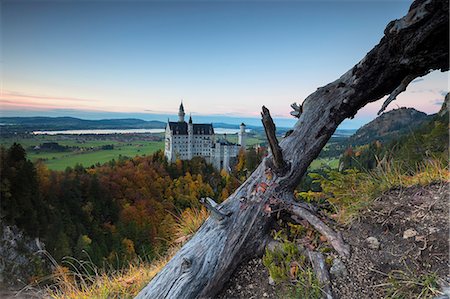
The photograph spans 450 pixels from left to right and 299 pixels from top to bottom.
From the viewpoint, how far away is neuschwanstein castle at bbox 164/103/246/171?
72938 millimetres

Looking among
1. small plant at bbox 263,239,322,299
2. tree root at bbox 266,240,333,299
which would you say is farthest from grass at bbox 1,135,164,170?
tree root at bbox 266,240,333,299

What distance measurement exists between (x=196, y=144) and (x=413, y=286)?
2934 inches

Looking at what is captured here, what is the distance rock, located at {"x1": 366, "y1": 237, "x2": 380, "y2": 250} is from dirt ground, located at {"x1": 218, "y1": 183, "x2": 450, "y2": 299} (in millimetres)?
19

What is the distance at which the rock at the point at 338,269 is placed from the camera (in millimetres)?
2555

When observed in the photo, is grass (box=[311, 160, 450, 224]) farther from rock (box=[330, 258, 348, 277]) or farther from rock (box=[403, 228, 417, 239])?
rock (box=[330, 258, 348, 277])

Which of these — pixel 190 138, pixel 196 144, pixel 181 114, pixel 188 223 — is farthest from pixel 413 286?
pixel 181 114

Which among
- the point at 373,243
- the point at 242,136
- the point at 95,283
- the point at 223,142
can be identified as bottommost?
the point at 223,142

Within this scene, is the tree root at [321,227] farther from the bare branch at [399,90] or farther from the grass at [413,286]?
the bare branch at [399,90]

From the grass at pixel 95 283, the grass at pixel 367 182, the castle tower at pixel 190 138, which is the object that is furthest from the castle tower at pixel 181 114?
the grass at pixel 367 182

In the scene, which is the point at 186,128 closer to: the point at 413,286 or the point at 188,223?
the point at 188,223

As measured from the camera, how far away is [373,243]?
2754 mm

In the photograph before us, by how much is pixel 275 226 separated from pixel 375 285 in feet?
3.69

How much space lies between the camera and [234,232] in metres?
3.05

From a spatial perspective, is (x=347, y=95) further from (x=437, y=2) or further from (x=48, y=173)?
(x=48, y=173)
